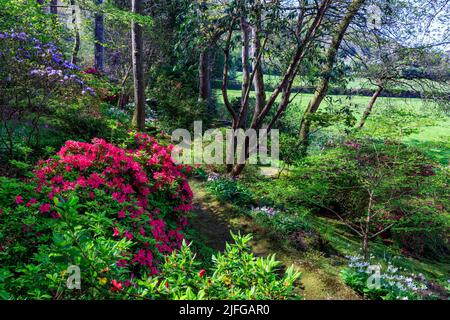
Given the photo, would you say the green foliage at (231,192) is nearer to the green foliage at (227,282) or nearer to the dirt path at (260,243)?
the dirt path at (260,243)

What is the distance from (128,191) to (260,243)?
9.84 feet

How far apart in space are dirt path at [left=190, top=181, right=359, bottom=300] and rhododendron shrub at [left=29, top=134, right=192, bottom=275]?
97 cm

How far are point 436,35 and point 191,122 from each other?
907cm

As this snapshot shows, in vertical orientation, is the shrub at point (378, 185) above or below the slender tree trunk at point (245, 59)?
below

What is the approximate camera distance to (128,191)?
4000 millimetres

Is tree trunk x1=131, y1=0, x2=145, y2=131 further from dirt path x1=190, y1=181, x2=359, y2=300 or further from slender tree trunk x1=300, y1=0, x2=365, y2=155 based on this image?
slender tree trunk x1=300, y1=0, x2=365, y2=155

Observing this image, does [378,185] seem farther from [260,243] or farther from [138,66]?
[138,66]

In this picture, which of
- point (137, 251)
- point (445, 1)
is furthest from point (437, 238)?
point (137, 251)

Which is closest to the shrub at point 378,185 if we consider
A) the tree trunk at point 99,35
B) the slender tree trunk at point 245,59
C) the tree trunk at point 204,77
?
the slender tree trunk at point 245,59

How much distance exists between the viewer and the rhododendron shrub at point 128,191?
10.9ft

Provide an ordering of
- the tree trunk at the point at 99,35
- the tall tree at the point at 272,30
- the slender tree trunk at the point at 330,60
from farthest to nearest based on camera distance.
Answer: the tree trunk at the point at 99,35 < the slender tree trunk at the point at 330,60 < the tall tree at the point at 272,30

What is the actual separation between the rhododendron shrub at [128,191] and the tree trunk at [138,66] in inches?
160

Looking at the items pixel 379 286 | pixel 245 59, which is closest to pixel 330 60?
pixel 245 59

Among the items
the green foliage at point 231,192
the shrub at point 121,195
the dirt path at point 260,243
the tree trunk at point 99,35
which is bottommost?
the dirt path at point 260,243
